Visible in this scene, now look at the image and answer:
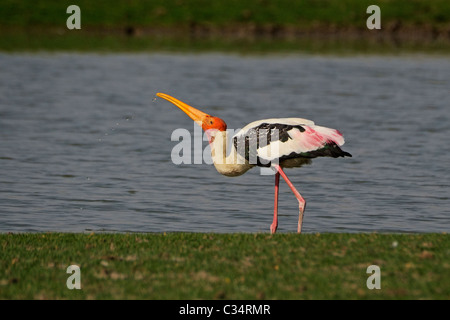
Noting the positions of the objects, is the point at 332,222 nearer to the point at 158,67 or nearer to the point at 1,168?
the point at 1,168

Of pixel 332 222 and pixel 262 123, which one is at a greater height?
pixel 262 123

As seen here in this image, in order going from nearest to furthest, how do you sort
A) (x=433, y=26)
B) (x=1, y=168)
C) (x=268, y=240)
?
(x=268, y=240) < (x=1, y=168) < (x=433, y=26)

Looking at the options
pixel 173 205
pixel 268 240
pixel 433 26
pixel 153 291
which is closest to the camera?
pixel 153 291

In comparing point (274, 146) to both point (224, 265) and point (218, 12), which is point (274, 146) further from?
point (218, 12)

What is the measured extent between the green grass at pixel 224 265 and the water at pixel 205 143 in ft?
8.28

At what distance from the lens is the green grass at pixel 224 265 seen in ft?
25.9

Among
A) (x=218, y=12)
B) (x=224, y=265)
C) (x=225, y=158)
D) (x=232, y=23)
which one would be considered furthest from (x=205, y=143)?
(x=218, y=12)

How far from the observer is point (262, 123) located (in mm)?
11008

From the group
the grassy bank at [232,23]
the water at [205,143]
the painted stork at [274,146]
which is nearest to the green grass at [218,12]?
the grassy bank at [232,23]

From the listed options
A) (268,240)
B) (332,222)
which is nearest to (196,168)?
(332,222)

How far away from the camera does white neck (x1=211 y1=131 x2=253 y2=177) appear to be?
10930mm

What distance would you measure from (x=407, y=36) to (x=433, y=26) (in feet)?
4.96

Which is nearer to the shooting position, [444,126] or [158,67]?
[444,126]
